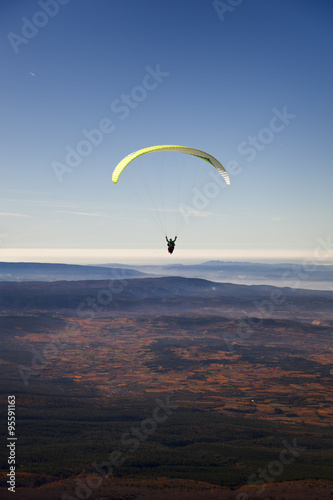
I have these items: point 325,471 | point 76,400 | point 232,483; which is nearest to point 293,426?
point 325,471

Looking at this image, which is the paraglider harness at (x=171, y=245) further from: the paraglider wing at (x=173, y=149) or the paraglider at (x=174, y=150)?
the paraglider wing at (x=173, y=149)

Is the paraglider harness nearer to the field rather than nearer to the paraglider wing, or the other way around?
the paraglider wing

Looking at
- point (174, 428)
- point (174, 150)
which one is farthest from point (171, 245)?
point (174, 428)

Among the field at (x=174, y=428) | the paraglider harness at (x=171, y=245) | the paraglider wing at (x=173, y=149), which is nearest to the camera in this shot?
the paraglider wing at (x=173, y=149)

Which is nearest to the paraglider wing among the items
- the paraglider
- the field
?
the paraglider

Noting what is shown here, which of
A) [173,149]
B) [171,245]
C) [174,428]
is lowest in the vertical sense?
[174,428]

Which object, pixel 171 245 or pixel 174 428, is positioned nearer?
pixel 171 245

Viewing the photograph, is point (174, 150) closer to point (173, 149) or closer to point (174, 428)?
point (173, 149)

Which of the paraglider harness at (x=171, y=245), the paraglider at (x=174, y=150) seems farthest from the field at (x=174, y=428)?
the paraglider at (x=174, y=150)
